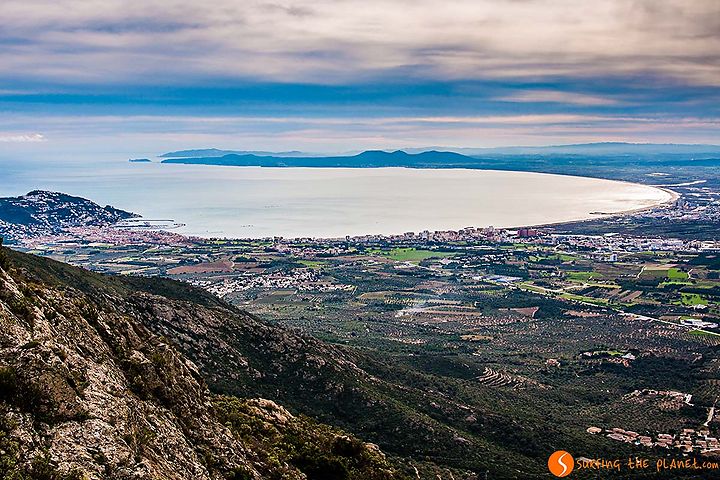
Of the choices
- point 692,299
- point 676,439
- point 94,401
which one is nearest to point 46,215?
point 692,299

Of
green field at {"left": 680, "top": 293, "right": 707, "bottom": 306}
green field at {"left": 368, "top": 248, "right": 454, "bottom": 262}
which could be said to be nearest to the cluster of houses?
green field at {"left": 680, "top": 293, "right": 707, "bottom": 306}

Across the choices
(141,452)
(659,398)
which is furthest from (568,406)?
(141,452)

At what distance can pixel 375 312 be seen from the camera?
93.2m

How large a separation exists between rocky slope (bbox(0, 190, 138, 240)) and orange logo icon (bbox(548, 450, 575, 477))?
5492 inches

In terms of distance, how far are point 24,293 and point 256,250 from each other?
130 meters

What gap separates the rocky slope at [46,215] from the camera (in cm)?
15838

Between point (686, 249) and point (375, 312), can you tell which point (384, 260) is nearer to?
point (375, 312)

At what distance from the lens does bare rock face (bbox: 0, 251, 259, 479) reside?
1142cm

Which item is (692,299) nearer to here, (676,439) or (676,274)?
(676,274)

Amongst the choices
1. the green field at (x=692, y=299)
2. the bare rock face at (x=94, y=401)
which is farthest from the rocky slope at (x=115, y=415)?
the green field at (x=692, y=299)

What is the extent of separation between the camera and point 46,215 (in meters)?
170

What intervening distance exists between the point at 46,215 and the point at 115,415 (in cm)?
17401

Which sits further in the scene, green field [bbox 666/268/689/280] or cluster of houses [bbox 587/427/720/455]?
green field [bbox 666/268/689/280]

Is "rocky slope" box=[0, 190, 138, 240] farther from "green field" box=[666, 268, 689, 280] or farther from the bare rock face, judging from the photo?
the bare rock face
